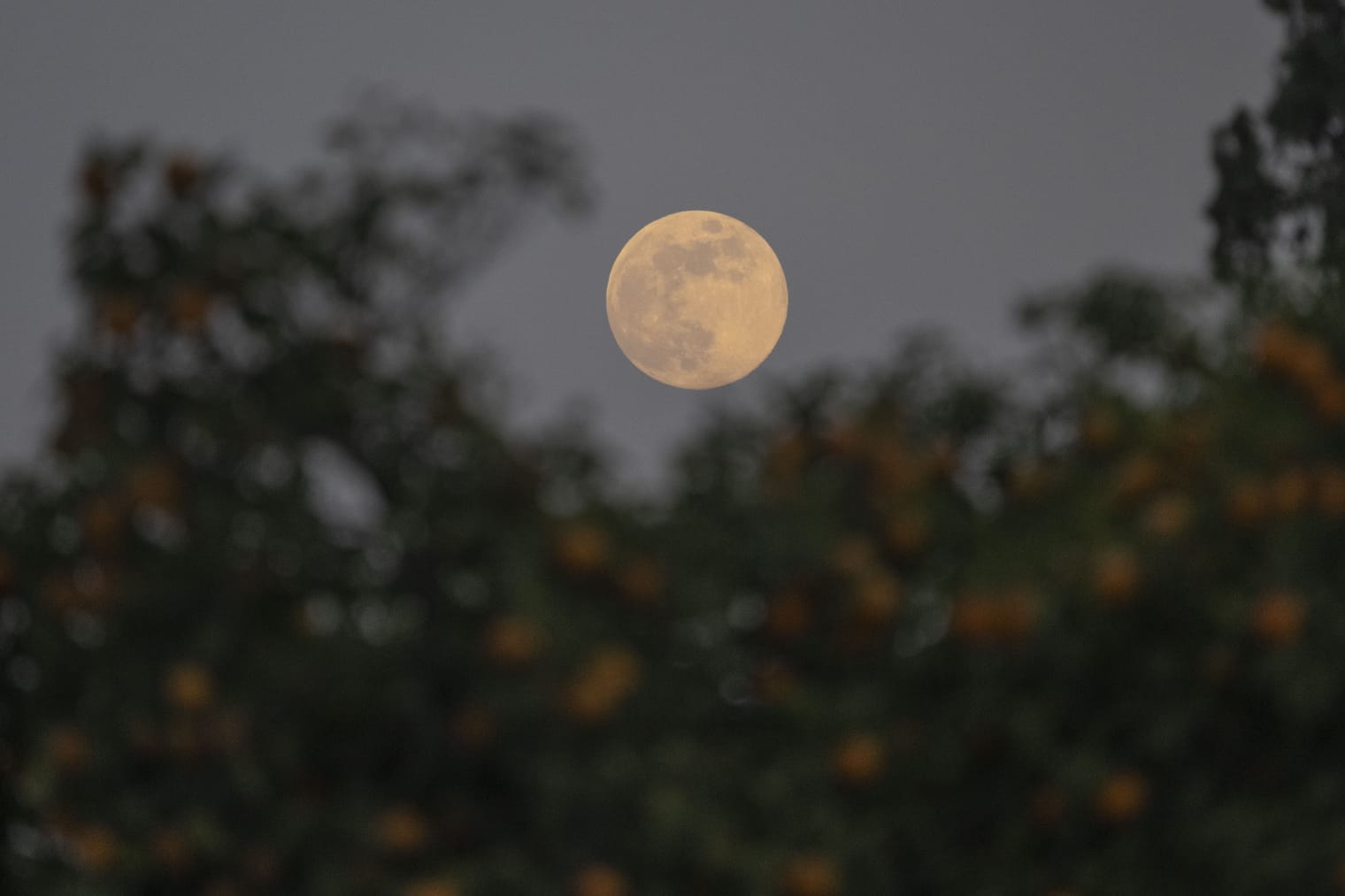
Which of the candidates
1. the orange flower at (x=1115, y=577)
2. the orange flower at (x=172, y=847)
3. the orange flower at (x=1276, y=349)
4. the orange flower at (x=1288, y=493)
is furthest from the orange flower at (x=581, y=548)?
the orange flower at (x=1276, y=349)

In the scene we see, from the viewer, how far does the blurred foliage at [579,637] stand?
13.8 ft

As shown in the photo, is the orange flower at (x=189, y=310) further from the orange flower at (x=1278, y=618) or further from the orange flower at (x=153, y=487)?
the orange flower at (x=1278, y=618)

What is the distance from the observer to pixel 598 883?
400 cm

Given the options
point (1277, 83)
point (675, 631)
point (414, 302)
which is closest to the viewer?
point (675, 631)

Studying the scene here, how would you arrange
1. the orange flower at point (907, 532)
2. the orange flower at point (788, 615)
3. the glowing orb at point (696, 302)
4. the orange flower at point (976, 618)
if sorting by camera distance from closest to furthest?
the orange flower at point (976, 618) → the orange flower at point (788, 615) → the orange flower at point (907, 532) → the glowing orb at point (696, 302)

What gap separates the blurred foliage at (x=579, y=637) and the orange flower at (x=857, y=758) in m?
0.01

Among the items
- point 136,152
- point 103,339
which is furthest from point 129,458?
point 136,152

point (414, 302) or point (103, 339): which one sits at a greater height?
point (414, 302)

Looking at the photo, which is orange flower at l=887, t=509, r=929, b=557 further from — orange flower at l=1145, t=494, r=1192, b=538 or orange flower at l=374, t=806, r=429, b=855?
orange flower at l=374, t=806, r=429, b=855

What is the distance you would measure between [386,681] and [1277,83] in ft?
23.4

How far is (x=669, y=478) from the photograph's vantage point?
4727 millimetres

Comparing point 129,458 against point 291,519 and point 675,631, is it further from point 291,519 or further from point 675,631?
point 675,631

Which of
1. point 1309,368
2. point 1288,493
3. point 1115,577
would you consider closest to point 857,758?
point 1115,577

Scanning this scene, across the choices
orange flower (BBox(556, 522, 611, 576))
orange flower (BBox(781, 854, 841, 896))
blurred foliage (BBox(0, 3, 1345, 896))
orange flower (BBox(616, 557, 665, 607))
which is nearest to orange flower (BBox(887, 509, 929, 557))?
blurred foliage (BBox(0, 3, 1345, 896))
